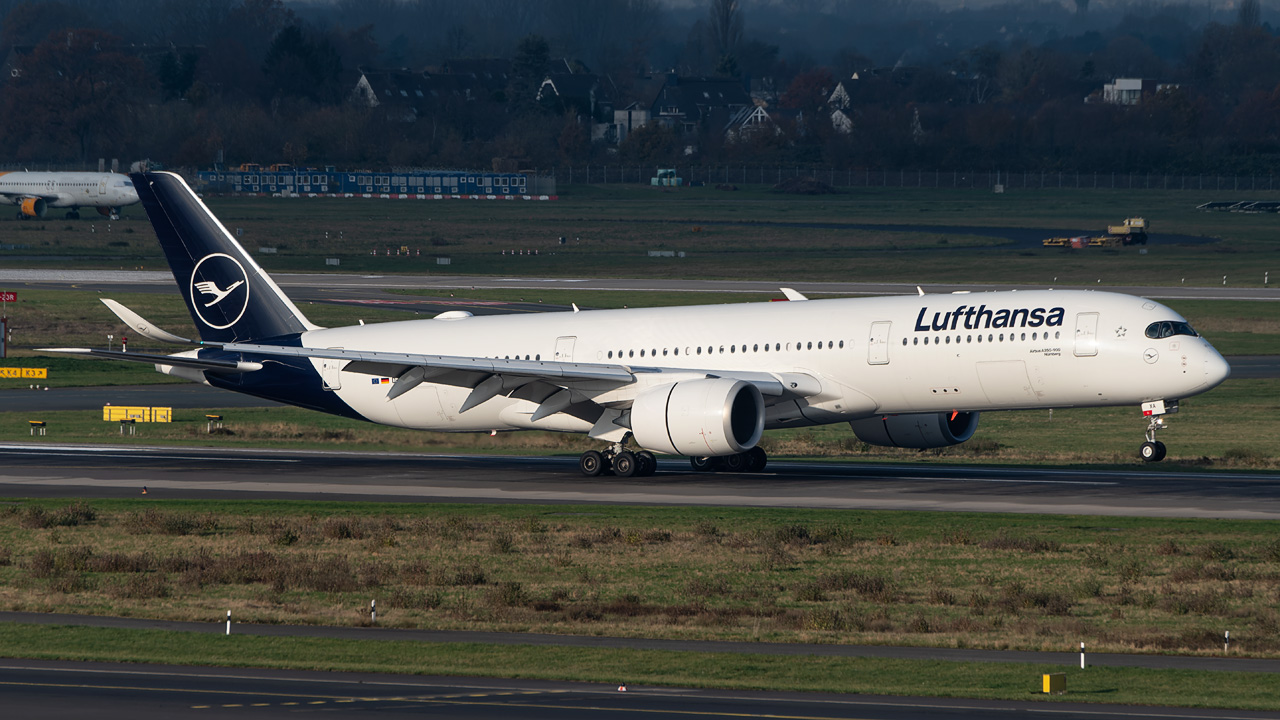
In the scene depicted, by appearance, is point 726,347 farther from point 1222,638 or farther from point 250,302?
point 1222,638

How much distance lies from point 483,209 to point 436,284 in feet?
249

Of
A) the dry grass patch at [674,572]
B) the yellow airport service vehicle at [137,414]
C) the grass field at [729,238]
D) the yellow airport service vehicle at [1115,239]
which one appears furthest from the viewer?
the yellow airport service vehicle at [1115,239]

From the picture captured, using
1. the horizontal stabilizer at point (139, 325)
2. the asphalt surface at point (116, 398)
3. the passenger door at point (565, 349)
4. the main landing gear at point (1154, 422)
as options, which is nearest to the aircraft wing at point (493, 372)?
the passenger door at point (565, 349)

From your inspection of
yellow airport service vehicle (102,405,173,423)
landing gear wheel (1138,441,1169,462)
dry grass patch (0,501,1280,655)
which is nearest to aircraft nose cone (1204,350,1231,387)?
landing gear wheel (1138,441,1169,462)

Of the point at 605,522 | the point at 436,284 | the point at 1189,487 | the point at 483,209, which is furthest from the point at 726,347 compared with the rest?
the point at 483,209

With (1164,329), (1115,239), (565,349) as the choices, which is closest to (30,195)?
(1115,239)

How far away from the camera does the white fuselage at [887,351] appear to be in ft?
141

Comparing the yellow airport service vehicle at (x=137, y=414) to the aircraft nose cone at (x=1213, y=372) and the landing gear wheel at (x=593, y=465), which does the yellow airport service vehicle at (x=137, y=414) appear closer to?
the landing gear wheel at (x=593, y=465)

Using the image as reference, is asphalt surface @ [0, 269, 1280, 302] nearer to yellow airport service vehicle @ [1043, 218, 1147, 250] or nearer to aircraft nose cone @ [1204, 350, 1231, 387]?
yellow airport service vehicle @ [1043, 218, 1147, 250]

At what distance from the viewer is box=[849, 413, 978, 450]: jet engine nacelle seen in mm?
47344

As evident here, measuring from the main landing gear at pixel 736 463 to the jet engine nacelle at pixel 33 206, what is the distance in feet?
466

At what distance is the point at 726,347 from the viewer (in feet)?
154

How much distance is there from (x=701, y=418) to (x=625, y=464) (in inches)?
192

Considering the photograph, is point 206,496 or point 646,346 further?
point 646,346
